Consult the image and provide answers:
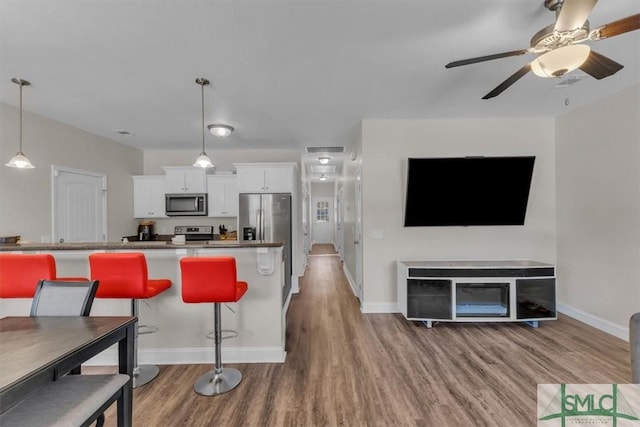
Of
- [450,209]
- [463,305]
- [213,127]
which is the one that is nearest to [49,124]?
[213,127]

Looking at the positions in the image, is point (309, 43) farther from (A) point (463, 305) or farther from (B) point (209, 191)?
(B) point (209, 191)

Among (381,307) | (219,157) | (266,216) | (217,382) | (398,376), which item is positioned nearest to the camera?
(217,382)

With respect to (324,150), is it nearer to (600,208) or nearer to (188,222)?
(188,222)

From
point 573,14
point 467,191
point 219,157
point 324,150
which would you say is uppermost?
point 324,150

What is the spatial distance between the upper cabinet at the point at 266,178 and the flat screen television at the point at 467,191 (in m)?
2.12

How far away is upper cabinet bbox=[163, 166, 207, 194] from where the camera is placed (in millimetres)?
5207

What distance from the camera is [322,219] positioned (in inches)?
473

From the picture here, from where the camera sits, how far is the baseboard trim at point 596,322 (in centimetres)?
305

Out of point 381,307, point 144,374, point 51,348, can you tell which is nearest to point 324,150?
point 381,307

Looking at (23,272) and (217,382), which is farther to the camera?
(217,382)

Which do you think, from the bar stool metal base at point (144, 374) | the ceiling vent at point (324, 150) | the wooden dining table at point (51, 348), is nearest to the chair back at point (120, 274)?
the wooden dining table at point (51, 348)

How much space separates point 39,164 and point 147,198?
1844mm

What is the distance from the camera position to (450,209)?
3.76 meters

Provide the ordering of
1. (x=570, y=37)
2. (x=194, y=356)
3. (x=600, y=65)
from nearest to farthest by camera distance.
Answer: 1. (x=570, y=37)
2. (x=600, y=65)
3. (x=194, y=356)
